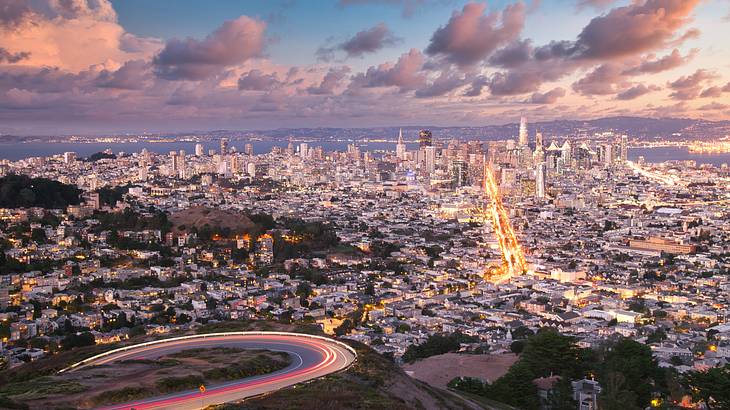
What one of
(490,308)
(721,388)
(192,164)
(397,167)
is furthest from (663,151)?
(721,388)

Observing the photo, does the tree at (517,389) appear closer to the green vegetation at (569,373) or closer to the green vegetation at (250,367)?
the green vegetation at (569,373)

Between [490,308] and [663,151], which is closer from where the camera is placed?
[490,308]

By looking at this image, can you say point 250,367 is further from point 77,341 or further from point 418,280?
point 418,280

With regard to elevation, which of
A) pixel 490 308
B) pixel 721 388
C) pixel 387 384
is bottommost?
pixel 490 308

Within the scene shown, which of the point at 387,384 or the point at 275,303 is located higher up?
the point at 387,384

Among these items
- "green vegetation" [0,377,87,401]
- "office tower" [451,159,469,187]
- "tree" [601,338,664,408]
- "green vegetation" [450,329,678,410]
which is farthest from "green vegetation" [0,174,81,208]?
"office tower" [451,159,469,187]

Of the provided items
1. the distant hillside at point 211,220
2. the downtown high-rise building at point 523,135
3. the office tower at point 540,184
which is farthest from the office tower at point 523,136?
the distant hillside at point 211,220

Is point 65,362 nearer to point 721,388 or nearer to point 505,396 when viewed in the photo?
point 505,396
